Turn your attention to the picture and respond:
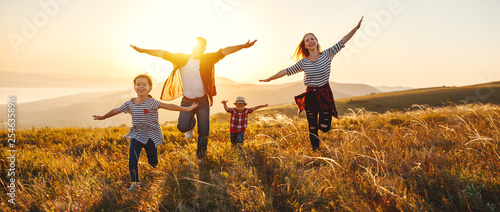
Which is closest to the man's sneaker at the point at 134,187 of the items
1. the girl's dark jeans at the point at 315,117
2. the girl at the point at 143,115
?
the girl at the point at 143,115

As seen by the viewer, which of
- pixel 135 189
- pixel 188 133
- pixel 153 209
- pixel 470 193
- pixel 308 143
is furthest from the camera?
pixel 188 133

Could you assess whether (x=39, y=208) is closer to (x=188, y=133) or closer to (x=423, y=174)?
(x=188, y=133)

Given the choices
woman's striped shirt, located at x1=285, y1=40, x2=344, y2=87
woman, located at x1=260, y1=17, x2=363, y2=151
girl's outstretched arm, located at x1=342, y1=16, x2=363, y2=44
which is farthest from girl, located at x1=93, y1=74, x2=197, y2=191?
girl's outstretched arm, located at x1=342, y1=16, x2=363, y2=44

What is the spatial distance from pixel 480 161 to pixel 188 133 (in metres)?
5.16

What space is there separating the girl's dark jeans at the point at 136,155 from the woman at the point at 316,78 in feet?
8.02

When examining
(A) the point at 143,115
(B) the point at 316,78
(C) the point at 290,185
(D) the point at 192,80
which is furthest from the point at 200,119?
(C) the point at 290,185

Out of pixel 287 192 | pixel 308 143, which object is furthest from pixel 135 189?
pixel 308 143

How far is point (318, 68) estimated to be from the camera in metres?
4.83

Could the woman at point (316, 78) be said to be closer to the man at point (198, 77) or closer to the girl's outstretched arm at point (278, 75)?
the girl's outstretched arm at point (278, 75)

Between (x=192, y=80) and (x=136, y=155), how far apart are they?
1941 mm

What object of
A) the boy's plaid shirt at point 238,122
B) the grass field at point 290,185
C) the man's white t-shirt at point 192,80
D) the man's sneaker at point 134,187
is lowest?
the man's sneaker at point 134,187

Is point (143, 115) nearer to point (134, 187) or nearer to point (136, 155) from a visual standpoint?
point (136, 155)

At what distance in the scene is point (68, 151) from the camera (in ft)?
20.0

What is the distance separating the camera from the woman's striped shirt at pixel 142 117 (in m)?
3.96
